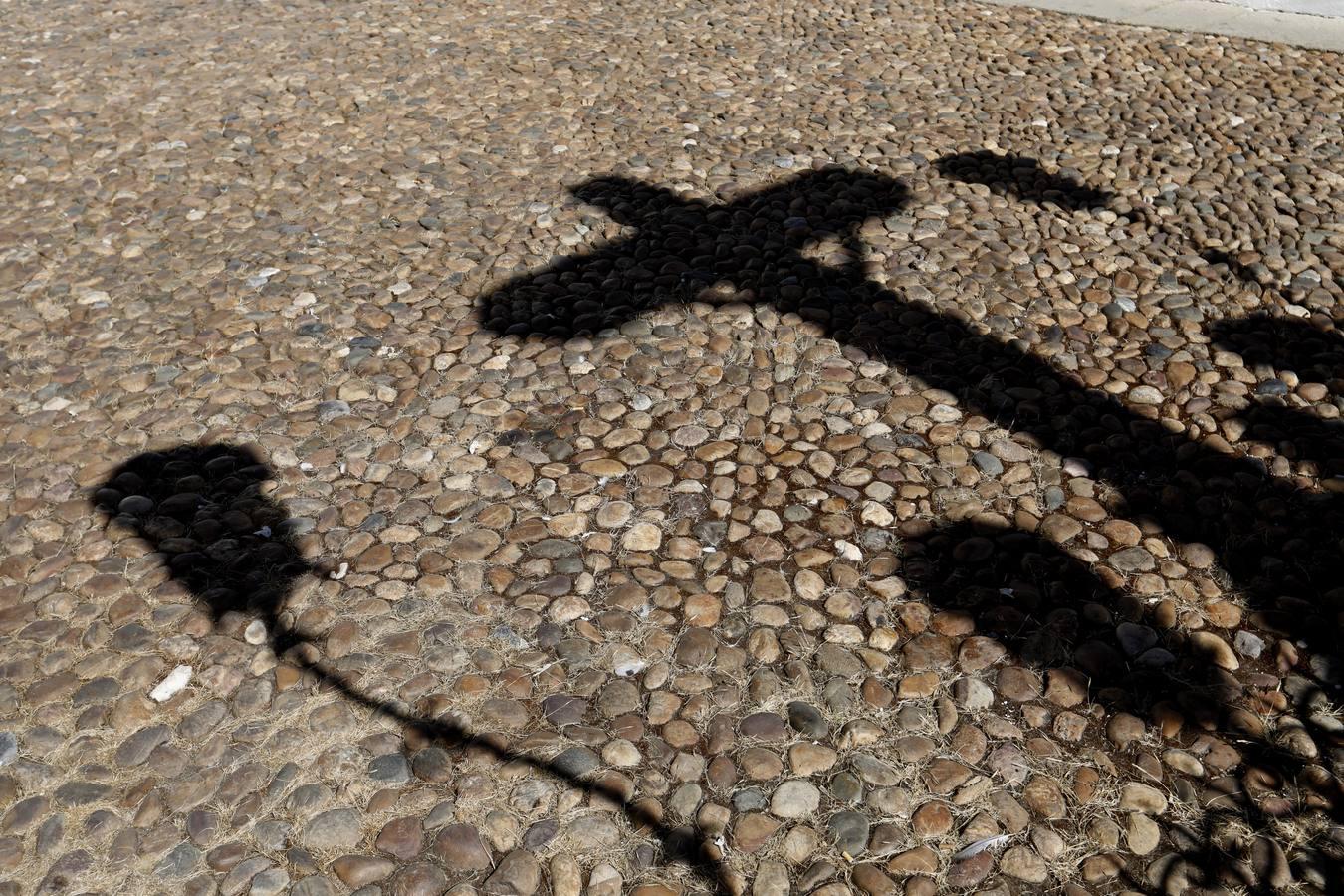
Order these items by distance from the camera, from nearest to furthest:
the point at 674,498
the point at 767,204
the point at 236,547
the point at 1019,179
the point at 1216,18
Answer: the point at 236,547, the point at 674,498, the point at 767,204, the point at 1019,179, the point at 1216,18

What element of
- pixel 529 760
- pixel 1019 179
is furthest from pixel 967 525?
pixel 1019 179

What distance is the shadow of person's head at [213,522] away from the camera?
3473mm

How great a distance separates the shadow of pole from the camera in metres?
2.95

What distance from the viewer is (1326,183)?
5816mm

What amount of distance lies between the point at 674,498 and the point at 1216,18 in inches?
274

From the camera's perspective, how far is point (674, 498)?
3.80 m

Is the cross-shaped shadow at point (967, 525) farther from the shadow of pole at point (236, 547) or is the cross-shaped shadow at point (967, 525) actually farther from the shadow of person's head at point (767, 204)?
the shadow of person's head at point (767, 204)

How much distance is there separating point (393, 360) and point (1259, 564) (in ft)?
10.7

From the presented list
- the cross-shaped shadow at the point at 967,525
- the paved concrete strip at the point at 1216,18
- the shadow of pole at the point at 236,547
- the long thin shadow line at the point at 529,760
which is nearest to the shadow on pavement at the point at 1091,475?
the cross-shaped shadow at the point at 967,525

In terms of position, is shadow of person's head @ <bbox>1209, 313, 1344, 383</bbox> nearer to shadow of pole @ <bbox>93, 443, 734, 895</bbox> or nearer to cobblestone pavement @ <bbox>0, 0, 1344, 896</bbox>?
cobblestone pavement @ <bbox>0, 0, 1344, 896</bbox>

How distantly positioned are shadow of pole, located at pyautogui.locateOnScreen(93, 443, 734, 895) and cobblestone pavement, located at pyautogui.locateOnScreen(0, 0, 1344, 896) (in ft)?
0.05

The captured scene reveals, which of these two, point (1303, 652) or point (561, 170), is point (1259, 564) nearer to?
point (1303, 652)

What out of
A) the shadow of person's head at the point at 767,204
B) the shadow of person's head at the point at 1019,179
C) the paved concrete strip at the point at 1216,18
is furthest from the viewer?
the paved concrete strip at the point at 1216,18

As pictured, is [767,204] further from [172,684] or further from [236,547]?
[172,684]
